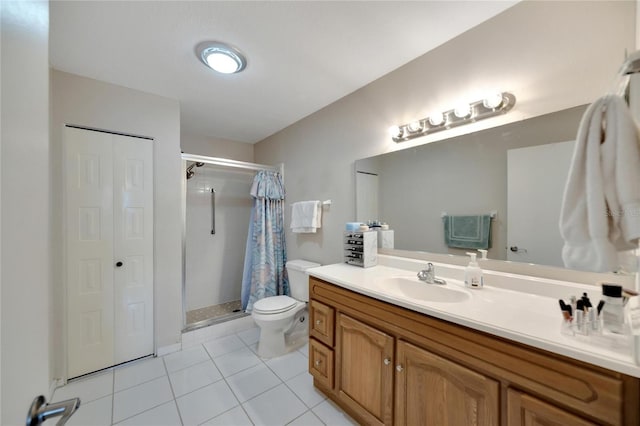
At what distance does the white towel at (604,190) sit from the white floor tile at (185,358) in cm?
250

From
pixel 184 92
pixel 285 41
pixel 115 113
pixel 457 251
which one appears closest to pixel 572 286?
pixel 457 251

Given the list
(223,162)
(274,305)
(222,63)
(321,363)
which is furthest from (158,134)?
(321,363)

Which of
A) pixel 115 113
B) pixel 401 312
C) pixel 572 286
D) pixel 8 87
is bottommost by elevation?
pixel 401 312

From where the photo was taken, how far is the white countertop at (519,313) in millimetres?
692

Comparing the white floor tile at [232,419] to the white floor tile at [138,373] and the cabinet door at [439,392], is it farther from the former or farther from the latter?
the cabinet door at [439,392]

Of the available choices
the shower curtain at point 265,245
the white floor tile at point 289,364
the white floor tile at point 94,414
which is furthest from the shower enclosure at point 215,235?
the white floor tile at point 94,414

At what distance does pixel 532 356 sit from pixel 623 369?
0.19 metres

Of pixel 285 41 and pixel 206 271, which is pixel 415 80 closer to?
pixel 285 41

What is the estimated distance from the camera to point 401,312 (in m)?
1.14

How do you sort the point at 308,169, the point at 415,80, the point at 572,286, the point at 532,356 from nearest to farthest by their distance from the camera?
the point at 532,356
the point at 572,286
the point at 415,80
the point at 308,169

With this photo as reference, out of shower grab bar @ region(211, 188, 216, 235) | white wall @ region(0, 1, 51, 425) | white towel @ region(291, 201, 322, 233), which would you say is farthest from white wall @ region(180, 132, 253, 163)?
white wall @ region(0, 1, 51, 425)

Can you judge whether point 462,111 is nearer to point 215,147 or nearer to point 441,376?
point 441,376

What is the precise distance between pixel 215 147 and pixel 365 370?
10.1ft

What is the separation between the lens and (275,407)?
5.06 feet
